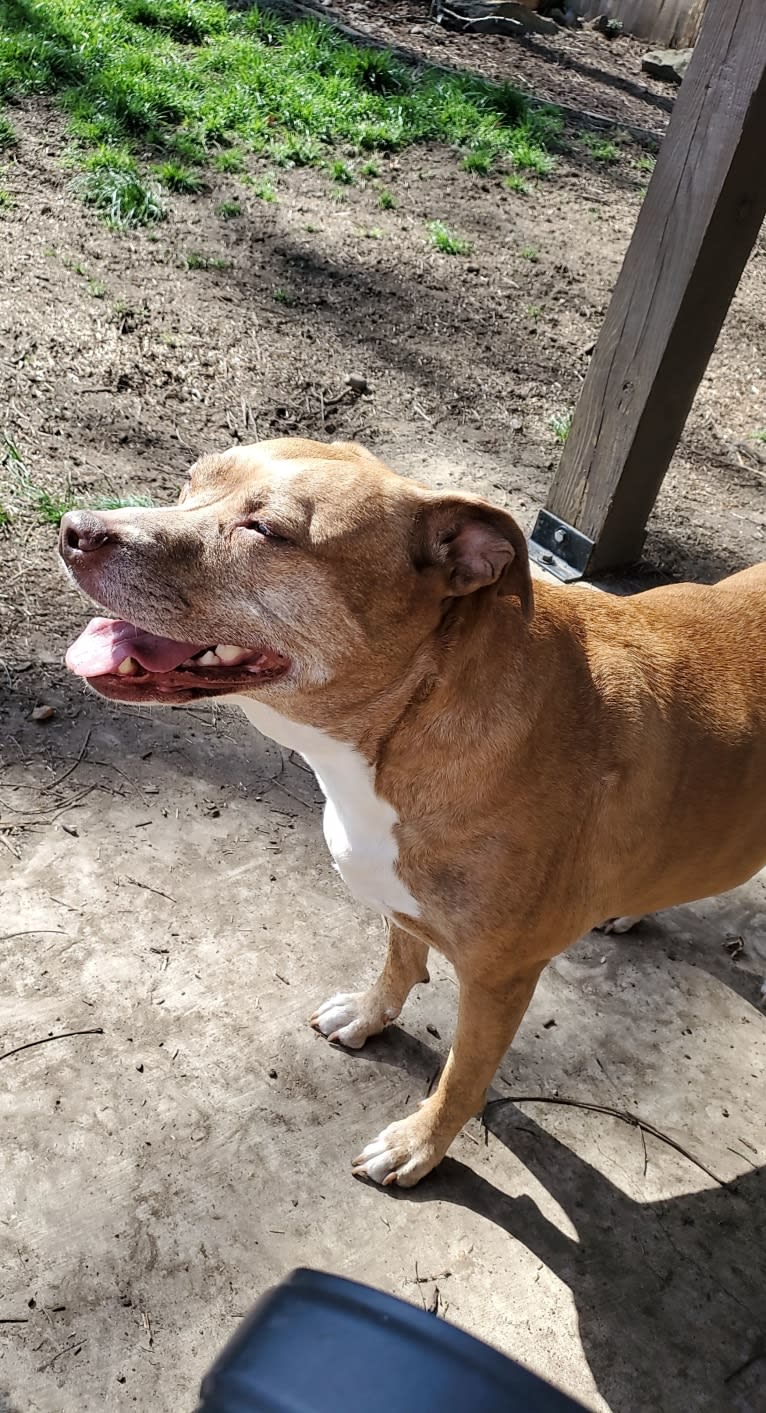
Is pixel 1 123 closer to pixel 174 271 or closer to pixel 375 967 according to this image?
pixel 174 271

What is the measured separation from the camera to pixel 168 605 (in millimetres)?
2420

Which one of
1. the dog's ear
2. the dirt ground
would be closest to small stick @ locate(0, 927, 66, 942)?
the dirt ground

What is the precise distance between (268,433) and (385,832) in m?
3.57

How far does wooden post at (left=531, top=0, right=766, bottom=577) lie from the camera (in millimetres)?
4156

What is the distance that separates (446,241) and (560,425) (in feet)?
6.75

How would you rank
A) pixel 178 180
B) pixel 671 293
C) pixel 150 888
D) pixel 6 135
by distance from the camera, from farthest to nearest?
pixel 178 180, pixel 6 135, pixel 671 293, pixel 150 888

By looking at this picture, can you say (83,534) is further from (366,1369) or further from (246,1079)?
(366,1369)

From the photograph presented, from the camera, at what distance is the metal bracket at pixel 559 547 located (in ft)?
17.5

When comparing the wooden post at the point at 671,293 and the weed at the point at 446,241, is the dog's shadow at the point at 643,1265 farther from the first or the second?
the weed at the point at 446,241

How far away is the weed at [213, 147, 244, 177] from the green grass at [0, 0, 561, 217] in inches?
0.7

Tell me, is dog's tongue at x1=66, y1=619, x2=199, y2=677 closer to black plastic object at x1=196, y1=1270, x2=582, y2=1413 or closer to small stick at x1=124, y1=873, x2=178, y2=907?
small stick at x1=124, y1=873, x2=178, y2=907

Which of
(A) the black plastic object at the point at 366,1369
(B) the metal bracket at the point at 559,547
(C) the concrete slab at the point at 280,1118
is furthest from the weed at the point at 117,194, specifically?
(A) the black plastic object at the point at 366,1369

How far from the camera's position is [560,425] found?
642cm

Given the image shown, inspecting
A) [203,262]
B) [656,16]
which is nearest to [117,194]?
[203,262]
